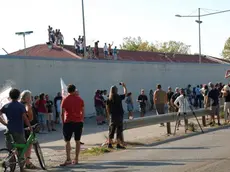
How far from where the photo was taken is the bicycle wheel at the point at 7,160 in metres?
8.73

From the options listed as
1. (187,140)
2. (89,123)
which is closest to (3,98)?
(187,140)

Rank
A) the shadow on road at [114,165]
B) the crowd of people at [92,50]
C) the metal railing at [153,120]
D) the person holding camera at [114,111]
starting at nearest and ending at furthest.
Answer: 1. the shadow on road at [114,165]
2. the person holding camera at [114,111]
3. the metal railing at [153,120]
4. the crowd of people at [92,50]

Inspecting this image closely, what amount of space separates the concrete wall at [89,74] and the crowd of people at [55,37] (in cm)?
916

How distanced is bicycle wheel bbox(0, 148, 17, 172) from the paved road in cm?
107

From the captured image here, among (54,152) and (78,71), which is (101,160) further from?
(78,71)

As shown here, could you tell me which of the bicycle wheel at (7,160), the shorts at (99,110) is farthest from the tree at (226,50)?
the bicycle wheel at (7,160)

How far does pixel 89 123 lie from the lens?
22.1 meters

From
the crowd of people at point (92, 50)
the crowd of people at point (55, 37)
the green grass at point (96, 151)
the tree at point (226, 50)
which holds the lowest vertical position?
the green grass at point (96, 151)

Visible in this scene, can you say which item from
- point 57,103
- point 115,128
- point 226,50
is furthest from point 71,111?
point 226,50

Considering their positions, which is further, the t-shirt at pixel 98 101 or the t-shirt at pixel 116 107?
the t-shirt at pixel 98 101

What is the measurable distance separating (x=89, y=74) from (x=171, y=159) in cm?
1590

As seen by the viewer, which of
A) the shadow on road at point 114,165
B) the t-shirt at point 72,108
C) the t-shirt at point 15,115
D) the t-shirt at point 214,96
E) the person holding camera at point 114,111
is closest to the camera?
the t-shirt at point 15,115

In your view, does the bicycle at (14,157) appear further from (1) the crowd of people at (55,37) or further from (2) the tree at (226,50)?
(2) the tree at (226,50)

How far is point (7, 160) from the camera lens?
877 cm
